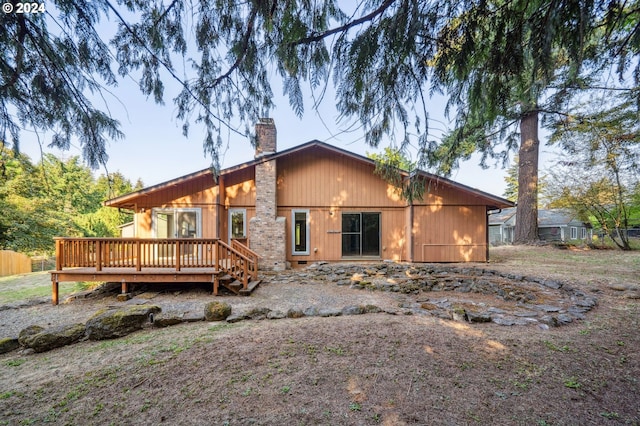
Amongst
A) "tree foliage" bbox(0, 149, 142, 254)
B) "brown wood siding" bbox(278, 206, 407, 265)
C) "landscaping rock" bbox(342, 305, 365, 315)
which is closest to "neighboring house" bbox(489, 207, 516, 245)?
"brown wood siding" bbox(278, 206, 407, 265)

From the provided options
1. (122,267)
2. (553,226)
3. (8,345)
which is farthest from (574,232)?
(8,345)

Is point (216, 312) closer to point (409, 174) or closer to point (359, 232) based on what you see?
point (409, 174)

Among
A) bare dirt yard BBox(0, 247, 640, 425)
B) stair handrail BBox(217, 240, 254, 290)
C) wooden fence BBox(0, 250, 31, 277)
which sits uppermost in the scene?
stair handrail BBox(217, 240, 254, 290)

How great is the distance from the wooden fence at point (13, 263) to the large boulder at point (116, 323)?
16183 millimetres

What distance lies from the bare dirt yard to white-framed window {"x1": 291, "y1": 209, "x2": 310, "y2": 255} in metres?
5.80

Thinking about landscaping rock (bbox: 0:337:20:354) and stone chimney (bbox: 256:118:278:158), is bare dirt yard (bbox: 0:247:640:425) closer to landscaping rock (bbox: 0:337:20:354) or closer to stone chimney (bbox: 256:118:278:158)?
landscaping rock (bbox: 0:337:20:354)

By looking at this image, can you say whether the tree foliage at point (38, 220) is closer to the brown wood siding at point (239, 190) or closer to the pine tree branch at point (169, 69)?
the brown wood siding at point (239, 190)

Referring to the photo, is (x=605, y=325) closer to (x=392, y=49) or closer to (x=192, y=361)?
(x=392, y=49)

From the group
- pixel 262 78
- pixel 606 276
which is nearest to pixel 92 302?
pixel 262 78

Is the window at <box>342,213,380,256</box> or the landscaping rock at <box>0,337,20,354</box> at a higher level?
the window at <box>342,213,380,256</box>

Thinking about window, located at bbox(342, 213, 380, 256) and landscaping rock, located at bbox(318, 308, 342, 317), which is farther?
window, located at bbox(342, 213, 380, 256)

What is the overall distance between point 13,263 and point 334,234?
17.7m

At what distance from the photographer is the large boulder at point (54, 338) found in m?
3.50

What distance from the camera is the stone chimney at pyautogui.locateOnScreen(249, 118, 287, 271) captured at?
9.18 metres
